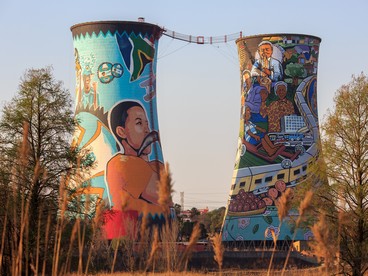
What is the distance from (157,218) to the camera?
3269 centimetres

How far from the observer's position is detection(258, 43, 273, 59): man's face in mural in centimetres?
3828

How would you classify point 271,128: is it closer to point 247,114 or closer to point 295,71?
point 247,114

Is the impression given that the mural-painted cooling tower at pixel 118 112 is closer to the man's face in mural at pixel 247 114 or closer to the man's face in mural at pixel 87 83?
the man's face in mural at pixel 87 83

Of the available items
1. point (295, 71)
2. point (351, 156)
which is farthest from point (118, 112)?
point (351, 156)

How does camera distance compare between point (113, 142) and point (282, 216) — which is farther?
point (113, 142)

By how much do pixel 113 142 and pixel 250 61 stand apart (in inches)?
340

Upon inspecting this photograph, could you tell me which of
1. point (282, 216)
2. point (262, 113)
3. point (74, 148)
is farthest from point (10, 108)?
point (262, 113)

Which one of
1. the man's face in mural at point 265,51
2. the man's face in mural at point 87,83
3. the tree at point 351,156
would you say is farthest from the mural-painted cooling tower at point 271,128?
the tree at point 351,156

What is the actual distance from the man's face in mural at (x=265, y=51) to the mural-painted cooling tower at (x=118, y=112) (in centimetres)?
682

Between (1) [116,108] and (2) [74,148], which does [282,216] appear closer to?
(2) [74,148]

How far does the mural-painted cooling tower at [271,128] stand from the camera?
122ft

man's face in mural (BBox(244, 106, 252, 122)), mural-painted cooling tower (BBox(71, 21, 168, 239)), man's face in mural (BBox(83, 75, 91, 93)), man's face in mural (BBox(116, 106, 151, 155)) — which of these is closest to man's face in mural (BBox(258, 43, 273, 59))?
man's face in mural (BBox(244, 106, 252, 122))

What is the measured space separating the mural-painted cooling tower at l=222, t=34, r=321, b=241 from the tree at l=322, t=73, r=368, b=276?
63.9ft

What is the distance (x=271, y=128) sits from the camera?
3725 centimetres
